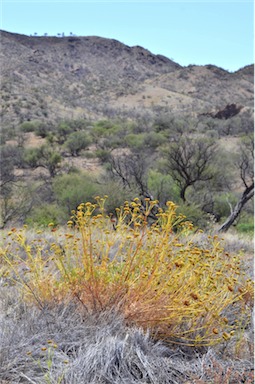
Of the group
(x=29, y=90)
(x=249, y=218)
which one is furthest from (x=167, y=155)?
(x=29, y=90)

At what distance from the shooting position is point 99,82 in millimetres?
79188

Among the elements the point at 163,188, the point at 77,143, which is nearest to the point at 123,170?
the point at 163,188

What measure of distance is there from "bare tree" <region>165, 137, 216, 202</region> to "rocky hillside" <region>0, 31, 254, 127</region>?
2057 centimetres

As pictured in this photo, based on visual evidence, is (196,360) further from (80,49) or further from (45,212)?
(80,49)

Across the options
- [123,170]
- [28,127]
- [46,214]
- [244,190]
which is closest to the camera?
[46,214]

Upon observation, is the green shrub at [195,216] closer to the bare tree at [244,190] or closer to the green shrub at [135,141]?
the bare tree at [244,190]

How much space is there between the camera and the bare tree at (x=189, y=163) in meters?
17.4

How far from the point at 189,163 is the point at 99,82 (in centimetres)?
6429

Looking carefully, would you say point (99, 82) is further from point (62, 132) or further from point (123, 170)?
point (123, 170)

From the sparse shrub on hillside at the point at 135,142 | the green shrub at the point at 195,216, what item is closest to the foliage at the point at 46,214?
the green shrub at the point at 195,216

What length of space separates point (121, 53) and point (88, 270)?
10581 centimetres

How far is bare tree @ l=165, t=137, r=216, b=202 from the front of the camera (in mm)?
17391

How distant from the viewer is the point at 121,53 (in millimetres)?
103625

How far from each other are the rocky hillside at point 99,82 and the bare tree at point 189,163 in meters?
20.6
